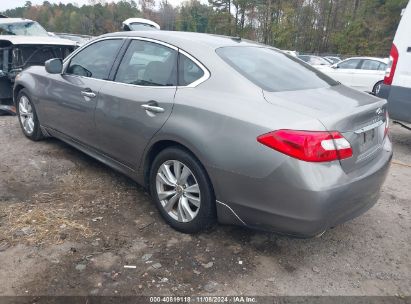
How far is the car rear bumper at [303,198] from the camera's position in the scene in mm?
2439

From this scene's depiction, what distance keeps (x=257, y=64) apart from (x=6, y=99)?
556cm

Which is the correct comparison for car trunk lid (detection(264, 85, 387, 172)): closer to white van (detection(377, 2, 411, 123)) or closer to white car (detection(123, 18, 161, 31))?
white van (detection(377, 2, 411, 123))

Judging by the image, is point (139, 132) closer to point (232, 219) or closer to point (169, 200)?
point (169, 200)

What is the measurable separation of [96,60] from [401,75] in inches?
172

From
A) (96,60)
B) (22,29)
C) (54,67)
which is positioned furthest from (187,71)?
(22,29)

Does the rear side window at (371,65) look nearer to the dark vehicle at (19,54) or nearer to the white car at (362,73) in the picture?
the white car at (362,73)

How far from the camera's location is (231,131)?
2666 mm

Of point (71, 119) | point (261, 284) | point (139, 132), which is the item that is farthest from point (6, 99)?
point (261, 284)

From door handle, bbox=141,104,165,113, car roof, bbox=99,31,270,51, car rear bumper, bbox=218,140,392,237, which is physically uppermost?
car roof, bbox=99,31,270,51

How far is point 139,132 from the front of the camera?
10.9ft

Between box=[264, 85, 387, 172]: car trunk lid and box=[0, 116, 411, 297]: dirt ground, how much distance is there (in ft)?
2.73

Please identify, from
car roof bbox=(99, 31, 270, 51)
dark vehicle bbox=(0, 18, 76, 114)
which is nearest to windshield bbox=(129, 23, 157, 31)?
dark vehicle bbox=(0, 18, 76, 114)

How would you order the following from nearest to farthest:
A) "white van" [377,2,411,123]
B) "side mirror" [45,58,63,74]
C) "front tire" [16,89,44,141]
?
1. "side mirror" [45,58,63,74]
2. "front tire" [16,89,44,141]
3. "white van" [377,2,411,123]

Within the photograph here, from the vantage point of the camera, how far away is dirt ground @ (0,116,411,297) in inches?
103
